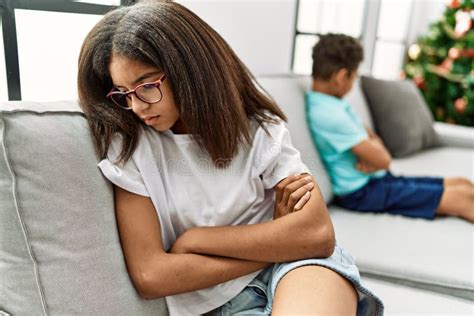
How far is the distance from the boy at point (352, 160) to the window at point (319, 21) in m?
0.63

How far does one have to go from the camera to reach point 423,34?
4184 mm

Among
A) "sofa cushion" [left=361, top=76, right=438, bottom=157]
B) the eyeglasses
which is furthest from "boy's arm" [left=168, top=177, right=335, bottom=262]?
"sofa cushion" [left=361, top=76, right=438, bottom=157]

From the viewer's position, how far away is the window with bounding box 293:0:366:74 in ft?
8.56

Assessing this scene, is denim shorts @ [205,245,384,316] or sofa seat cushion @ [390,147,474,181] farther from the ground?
denim shorts @ [205,245,384,316]

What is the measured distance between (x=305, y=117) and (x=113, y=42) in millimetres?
1052

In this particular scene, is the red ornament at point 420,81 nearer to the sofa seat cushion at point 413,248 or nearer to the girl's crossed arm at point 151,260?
the sofa seat cushion at point 413,248

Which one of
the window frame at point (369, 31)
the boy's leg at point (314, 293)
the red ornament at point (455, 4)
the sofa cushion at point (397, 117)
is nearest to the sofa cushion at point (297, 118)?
the boy's leg at point (314, 293)

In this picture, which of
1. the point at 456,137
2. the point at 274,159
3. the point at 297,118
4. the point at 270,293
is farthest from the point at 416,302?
the point at 456,137

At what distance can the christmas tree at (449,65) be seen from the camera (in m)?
3.60

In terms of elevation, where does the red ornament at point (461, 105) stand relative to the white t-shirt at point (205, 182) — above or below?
below

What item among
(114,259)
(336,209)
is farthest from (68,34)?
(336,209)

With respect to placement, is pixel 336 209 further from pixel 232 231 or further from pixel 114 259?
pixel 114 259

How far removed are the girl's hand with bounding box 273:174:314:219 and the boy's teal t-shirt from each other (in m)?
0.77

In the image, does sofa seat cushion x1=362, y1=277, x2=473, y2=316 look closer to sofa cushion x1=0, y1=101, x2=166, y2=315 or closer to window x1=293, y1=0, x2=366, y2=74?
sofa cushion x1=0, y1=101, x2=166, y2=315
